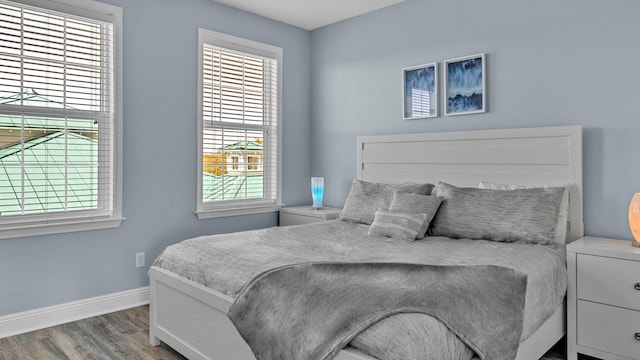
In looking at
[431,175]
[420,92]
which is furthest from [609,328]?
[420,92]

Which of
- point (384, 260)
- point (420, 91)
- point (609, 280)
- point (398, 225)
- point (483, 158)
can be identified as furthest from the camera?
point (420, 91)

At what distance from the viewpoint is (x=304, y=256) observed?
7.50 ft

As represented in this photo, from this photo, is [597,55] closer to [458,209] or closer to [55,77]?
[458,209]

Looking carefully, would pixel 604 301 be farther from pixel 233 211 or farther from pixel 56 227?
pixel 56 227

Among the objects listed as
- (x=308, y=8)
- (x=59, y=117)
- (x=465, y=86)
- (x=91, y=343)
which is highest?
(x=308, y=8)

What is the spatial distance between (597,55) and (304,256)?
2.31 metres

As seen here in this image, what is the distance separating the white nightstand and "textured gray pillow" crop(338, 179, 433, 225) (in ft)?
3.86

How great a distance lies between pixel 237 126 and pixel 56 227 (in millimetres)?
1724

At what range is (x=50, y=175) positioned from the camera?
301 cm

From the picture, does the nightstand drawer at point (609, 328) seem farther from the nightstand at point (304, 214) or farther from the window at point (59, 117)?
the window at point (59, 117)

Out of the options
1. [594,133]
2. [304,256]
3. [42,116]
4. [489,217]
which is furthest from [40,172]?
[594,133]

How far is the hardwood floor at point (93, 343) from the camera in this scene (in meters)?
2.54

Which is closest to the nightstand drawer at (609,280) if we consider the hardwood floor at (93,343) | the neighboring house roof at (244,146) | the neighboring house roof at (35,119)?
the hardwood floor at (93,343)

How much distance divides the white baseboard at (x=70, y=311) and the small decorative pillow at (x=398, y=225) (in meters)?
1.95
